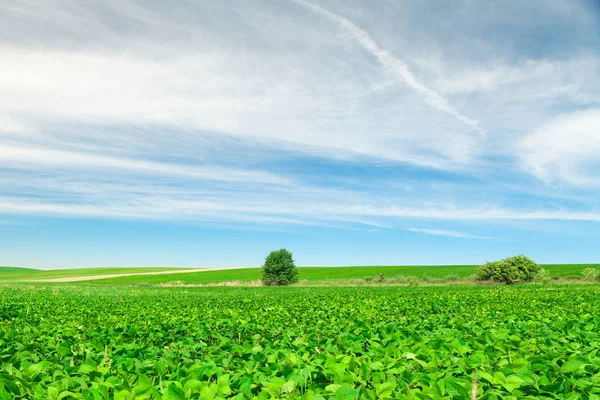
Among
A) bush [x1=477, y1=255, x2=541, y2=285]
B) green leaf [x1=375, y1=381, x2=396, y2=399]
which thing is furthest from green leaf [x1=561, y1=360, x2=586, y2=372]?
bush [x1=477, y1=255, x2=541, y2=285]

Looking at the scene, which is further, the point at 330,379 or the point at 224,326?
the point at 224,326

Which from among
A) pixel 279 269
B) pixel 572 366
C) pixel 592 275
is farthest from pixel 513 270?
pixel 572 366

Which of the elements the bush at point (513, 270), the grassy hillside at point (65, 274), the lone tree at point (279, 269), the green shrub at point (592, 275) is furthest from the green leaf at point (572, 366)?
the grassy hillside at point (65, 274)

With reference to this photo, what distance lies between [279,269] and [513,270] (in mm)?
38417

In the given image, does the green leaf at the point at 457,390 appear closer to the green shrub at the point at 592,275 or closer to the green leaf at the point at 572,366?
the green leaf at the point at 572,366

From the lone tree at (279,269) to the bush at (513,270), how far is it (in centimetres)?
3311

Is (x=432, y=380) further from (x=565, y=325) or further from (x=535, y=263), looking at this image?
(x=535, y=263)

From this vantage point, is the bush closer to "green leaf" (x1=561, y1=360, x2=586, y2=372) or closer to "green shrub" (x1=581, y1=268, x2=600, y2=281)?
"green shrub" (x1=581, y1=268, x2=600, y2=281)

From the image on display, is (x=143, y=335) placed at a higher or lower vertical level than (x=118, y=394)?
lower

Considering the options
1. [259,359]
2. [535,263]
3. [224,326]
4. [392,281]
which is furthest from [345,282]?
[259,359]

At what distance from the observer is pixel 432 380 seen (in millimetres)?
3396

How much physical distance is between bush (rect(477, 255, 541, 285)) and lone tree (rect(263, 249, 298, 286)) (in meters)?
33.1

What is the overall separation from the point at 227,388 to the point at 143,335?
248 inches

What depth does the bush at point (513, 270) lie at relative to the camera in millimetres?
59825
